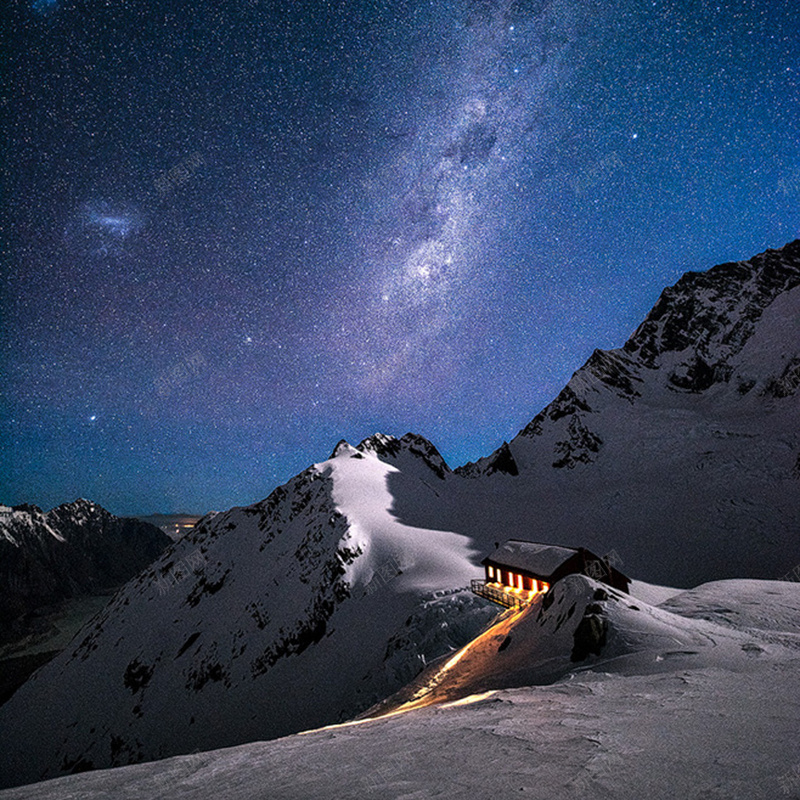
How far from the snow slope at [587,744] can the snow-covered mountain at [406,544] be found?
66.0 ft

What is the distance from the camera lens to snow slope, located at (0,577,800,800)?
3852mm

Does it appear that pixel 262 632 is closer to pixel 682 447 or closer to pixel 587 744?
pixel 587 744

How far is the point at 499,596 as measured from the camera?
2916 cm

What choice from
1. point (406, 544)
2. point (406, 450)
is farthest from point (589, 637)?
point (406, 450)

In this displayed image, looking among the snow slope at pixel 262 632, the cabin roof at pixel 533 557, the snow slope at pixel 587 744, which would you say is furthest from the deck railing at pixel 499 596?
the snow slope at pixel 587 744

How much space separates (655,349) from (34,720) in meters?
138

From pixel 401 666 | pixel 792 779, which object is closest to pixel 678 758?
pixel 792 779

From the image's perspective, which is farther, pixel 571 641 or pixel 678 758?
pixel 571 641

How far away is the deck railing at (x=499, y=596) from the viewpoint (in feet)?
89.5

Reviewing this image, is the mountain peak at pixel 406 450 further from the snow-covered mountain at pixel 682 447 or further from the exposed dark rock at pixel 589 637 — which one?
the exposed dark rock at pixel 589 637

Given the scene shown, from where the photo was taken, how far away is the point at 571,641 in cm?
1123

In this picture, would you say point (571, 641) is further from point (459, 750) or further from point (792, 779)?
point (792, 779)

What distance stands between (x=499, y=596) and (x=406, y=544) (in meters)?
18.9

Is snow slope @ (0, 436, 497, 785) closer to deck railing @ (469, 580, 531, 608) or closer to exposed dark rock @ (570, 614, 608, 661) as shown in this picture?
deck railing @ (469, 580, 531, 608)
